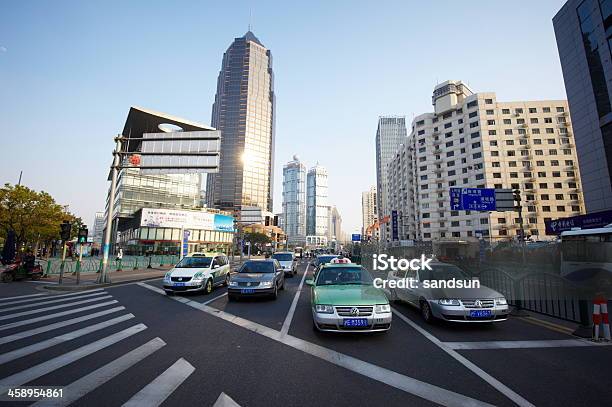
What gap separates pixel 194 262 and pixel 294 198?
589ft

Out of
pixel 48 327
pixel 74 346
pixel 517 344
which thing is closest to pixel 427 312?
pixel 517 344

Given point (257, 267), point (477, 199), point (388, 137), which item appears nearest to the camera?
point (257, 267)

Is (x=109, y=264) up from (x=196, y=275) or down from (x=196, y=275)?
down

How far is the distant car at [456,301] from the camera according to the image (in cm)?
644

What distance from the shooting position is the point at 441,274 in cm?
797

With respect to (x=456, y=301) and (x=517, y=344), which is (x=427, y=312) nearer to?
(x=456, y=301)

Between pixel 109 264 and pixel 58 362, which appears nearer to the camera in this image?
pixel 58 362

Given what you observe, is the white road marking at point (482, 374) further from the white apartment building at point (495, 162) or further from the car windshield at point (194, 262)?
the white apartment building at point (495, 162)

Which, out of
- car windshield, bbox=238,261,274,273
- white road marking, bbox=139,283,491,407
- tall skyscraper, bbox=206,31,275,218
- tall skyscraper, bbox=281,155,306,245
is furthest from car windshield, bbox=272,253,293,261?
tall skyscraper, bbox=281,155,306,245

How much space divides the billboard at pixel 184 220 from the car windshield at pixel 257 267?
141 feet

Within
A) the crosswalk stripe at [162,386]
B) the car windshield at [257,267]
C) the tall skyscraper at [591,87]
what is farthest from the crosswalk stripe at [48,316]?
the tall skyscraper at [591,87]

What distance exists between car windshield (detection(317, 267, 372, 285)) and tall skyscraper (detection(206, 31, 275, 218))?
124 meters

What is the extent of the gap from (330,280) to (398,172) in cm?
8933

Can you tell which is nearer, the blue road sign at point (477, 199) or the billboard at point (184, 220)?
the blue road sign at point (477, 199)
